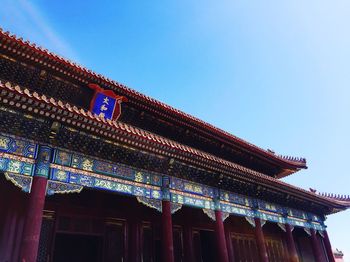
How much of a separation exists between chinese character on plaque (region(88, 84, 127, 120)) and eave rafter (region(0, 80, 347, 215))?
153cm

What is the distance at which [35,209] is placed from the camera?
5.27 meters

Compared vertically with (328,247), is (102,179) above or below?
above

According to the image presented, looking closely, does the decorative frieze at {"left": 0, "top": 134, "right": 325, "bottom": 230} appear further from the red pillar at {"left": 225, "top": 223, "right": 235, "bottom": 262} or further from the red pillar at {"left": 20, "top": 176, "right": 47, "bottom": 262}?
the red pillar at {"left": 225, "top": 223, "right": 235, "bottom": 262}

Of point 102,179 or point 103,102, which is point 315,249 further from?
point 103,102

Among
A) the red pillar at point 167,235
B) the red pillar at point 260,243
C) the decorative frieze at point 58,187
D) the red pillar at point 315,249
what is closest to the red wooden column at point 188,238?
the red pillar at point 260,243

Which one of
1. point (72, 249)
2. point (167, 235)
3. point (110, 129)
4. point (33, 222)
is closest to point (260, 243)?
point (167, 235)

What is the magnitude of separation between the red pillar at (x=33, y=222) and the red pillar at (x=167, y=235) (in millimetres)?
2813

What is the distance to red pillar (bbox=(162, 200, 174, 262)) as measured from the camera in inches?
268

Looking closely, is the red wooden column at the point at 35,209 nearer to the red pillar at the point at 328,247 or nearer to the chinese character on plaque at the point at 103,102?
the chinese character on plaque at the point at 103,102

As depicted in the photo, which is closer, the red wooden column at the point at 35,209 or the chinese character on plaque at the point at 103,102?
the red wooden column at the point at 35,209

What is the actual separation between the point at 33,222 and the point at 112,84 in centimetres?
433

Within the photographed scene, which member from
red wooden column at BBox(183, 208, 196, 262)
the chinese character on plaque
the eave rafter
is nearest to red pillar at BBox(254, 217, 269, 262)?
the eave rafter

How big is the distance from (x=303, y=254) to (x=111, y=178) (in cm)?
1058

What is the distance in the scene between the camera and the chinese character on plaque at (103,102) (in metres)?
8.30
